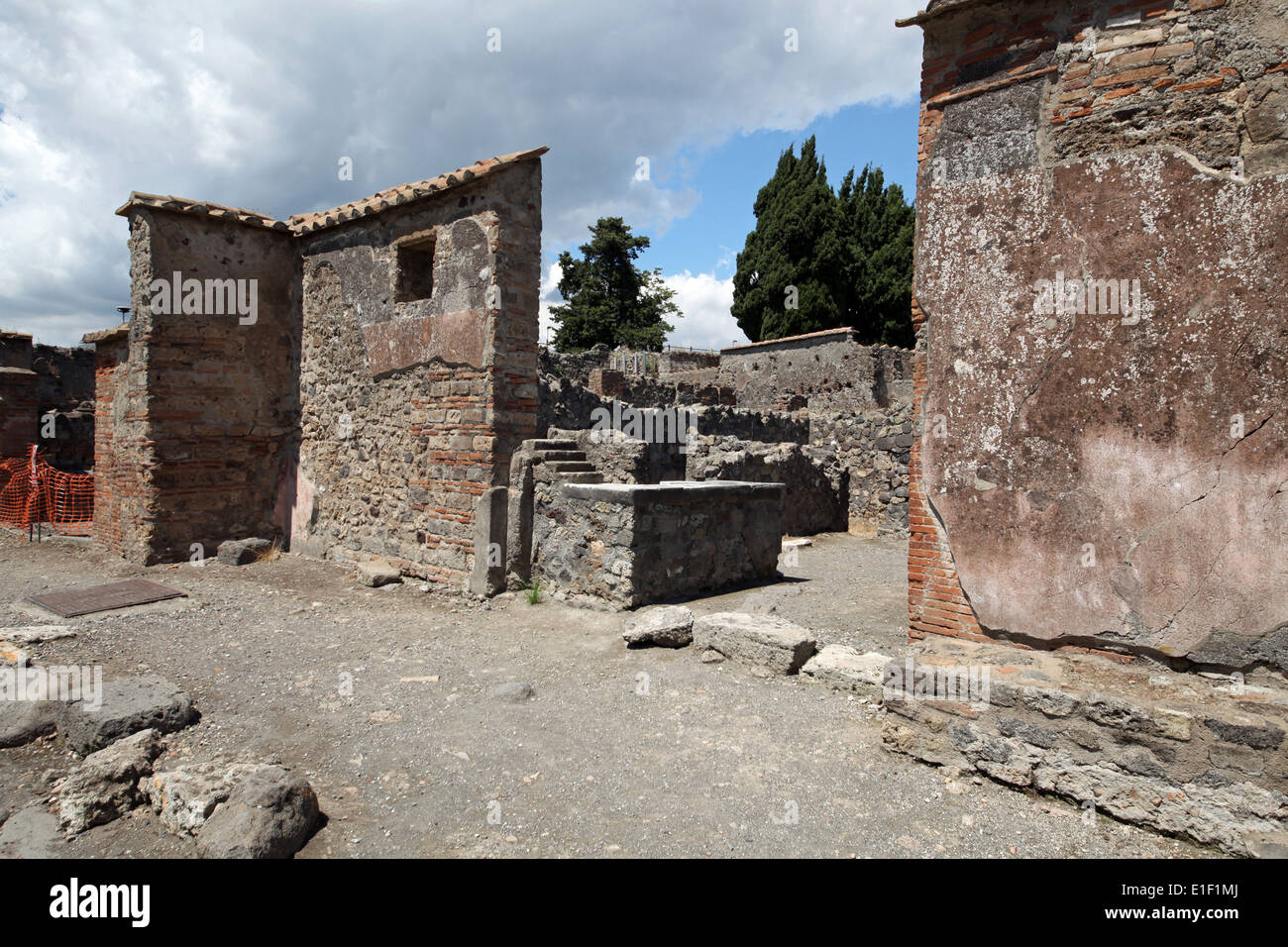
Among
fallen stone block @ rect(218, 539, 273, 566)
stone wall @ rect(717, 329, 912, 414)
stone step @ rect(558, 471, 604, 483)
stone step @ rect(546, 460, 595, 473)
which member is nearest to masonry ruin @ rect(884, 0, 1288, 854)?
stone step @ rect(558, 471, 604, 483)

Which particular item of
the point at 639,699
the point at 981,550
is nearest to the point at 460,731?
the point at 639,699

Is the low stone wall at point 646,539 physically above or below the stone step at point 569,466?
below

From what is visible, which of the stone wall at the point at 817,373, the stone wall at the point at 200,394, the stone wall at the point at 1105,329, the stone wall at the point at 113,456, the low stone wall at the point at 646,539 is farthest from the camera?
the stone wall at the point at 817,373

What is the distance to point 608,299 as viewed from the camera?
121 ft

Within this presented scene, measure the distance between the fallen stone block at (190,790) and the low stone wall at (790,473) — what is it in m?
8.00

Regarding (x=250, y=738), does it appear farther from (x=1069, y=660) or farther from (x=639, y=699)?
(x=1069, y=660)

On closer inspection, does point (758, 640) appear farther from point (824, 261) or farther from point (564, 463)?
point (824, 261)

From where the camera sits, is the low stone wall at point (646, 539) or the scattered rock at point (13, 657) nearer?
the scattered rock at point (13, 657)

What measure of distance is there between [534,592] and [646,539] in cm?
138

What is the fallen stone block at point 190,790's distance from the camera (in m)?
3.02

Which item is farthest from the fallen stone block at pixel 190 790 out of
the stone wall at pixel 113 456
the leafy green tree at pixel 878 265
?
the leafy green tree at pixel 878 265

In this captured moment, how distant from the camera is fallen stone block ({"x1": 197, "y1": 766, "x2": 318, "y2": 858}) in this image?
282cm

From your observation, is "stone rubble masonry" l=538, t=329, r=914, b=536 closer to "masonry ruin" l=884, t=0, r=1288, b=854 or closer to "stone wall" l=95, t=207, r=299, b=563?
"stone wall" l=95, t=207, r=299, b=563
